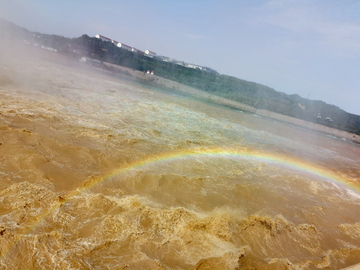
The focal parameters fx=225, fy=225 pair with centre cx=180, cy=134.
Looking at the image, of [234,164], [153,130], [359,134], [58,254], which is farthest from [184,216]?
[359,134]

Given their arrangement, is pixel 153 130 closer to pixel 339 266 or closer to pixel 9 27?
pixel 339 266

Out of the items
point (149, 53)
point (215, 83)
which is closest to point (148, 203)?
point (215, 83)

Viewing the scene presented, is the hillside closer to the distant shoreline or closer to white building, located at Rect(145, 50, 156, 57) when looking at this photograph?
the distant shoreline

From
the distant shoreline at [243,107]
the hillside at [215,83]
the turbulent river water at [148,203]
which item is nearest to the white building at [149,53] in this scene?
the hillside at [215,83]

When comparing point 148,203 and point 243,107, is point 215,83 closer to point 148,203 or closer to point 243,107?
point 243,107

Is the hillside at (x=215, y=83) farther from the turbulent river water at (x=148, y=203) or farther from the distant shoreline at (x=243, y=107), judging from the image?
the turbulent river water at (x=148, y=203)
